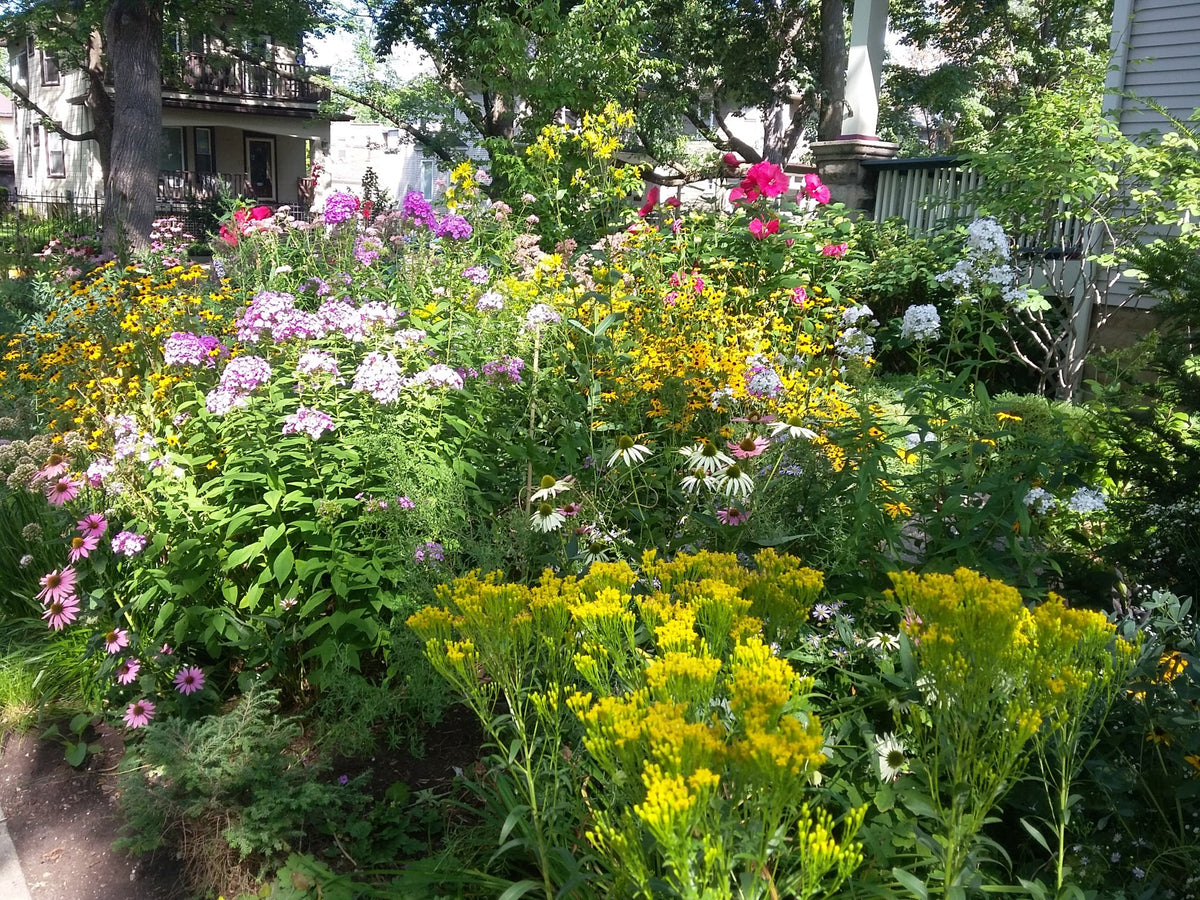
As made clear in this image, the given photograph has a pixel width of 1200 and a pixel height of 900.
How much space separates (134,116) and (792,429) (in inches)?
495

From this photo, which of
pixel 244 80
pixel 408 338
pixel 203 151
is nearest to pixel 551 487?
pixel 408 338

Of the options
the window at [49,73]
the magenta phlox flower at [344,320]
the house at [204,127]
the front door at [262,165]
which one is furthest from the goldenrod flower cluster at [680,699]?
the window at [49,73]

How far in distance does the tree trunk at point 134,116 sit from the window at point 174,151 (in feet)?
42.1

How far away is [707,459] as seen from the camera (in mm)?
2705

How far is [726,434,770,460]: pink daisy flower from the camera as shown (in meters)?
2.84

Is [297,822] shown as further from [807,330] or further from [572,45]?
[572,45]

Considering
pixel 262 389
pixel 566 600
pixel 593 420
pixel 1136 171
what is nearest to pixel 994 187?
pixel 1136 171

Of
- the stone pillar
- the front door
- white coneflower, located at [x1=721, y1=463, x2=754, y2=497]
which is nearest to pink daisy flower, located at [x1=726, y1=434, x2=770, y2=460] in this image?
white coneflower, located at [x1=721, y1=463, x2=754, y2=497]

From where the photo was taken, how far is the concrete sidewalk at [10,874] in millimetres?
2285

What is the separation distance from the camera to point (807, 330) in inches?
190

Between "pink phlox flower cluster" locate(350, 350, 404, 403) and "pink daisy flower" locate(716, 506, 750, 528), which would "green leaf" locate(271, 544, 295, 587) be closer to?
"pink phlox flower cluster" locate(350, 350, 404, 403)

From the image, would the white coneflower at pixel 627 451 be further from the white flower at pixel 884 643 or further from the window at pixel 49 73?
the window at pixel 49 73

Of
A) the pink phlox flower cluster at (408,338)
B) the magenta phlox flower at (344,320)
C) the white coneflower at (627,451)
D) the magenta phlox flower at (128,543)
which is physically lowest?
the magenta phlox flower at (128,543)

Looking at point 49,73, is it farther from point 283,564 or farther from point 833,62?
point 283,564
